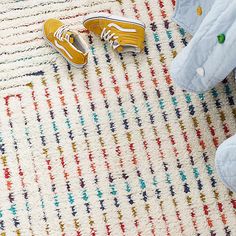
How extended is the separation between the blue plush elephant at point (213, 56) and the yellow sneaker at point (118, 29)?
0.61 ft

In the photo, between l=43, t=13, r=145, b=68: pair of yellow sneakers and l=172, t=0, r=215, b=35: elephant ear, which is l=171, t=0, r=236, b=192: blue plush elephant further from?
l=43, t=13, r=145, b=68: pair of yellow sneakers

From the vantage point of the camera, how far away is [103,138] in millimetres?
1362

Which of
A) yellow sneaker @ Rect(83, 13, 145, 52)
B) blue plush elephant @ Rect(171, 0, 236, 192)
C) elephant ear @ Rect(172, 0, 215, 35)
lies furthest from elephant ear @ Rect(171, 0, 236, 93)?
yellow sneaker @ Rect(83, 13, 145, 52)

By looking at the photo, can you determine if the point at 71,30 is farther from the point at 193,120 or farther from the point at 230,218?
the point at 230,218

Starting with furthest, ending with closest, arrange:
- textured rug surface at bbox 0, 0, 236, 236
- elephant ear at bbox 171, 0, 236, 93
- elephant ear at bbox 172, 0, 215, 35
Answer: textured rug surface at bbox 0, 0, 236, 236, elephant ear at bbox 172, 0, 215, 35, elephant ear at bbox 171, 0, 236, 93

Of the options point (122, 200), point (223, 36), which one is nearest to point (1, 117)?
point (122, 200)

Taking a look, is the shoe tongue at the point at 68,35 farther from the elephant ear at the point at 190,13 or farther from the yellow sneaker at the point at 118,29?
the elephant ear at the point at 190,13

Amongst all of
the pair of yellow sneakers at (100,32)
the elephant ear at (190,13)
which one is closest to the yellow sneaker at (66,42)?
the pair of yellow sneakers at (100,32)

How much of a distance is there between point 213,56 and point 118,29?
398mm

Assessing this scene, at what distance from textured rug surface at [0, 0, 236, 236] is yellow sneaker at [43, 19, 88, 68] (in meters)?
0.03

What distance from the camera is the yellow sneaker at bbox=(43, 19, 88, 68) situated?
4.47 feet

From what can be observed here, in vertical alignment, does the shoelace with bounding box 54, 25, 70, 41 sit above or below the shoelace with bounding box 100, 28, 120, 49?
above

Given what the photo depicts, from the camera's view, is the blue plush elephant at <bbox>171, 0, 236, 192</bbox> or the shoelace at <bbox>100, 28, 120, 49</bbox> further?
the shoelace at <bbox>100, 28, 120, 49</bbox>

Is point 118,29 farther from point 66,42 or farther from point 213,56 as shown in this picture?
point 213,56
